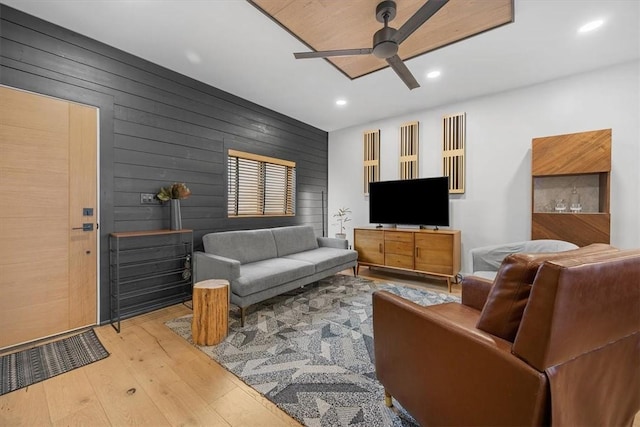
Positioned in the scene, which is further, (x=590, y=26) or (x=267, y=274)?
(x=267, y=274)

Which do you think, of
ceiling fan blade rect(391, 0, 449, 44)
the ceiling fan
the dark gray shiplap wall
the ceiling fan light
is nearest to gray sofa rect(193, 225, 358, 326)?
the dark gray shiplap wall

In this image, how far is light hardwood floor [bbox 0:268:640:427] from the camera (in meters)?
1.50

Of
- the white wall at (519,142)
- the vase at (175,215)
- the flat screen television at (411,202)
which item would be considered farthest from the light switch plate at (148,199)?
the white wall at (519,142)

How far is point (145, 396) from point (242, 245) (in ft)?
6.41

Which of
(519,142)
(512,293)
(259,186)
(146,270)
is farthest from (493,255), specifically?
(146,270)

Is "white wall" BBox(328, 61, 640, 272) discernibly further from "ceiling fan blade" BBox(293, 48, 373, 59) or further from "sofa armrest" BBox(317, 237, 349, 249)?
"ceiling fan blade" BBox(293, 48, 373, 59)

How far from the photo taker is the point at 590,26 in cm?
241

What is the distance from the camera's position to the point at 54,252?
2.38 metres

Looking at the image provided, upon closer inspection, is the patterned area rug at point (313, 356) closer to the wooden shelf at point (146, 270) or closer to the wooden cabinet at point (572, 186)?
the wooden shelf at point (146, 270)

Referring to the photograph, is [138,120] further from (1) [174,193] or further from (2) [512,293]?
(2) [512,293]

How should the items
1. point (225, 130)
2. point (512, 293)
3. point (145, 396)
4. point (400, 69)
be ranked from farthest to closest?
point (225, 130)
point (400, 69)
point (145, 396)
point (512, 293)

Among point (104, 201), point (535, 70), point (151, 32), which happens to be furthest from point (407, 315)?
point (535, 70)

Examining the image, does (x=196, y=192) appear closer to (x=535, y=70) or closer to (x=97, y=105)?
(x=97, y=105)

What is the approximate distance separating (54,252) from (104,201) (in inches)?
23.5
